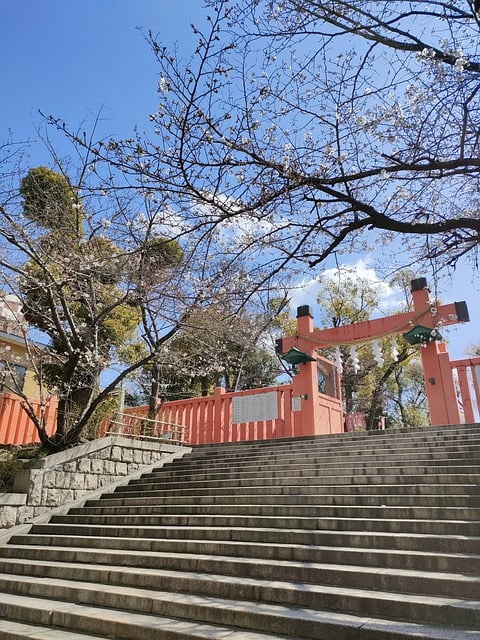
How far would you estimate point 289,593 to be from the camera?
3117 mm

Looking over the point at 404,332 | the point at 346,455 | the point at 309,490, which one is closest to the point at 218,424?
the point at 346,455

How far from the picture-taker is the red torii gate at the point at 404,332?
338 inches

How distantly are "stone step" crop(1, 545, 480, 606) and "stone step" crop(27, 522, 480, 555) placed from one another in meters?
0.33

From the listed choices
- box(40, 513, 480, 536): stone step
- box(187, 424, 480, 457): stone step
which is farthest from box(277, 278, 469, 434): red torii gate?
box(40, 513, 480, 536): stone step

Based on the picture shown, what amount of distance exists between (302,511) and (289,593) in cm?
153

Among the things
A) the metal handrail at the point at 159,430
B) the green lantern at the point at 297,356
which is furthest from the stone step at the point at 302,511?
the green lantern at the point at 297,356

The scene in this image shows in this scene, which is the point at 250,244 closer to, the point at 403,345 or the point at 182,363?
the point at 182,363

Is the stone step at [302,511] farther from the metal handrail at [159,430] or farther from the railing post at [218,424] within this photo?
the railing post at [218,424]

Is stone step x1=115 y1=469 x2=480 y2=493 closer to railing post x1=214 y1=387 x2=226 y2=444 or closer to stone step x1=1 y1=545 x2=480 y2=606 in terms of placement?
stone step x1=1 y1=545 x2=480 y2=606

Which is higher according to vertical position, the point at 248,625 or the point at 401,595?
the point at 401,595

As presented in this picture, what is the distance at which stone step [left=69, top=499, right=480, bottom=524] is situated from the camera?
397 cm

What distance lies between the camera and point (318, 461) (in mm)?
6402

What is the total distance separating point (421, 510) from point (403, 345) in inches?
540

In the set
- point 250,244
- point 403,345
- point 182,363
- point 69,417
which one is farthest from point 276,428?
point 403,345
